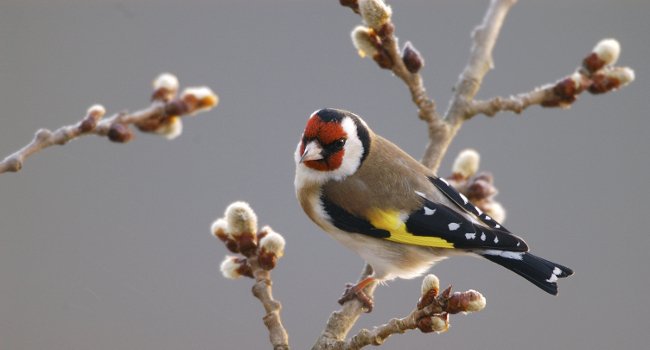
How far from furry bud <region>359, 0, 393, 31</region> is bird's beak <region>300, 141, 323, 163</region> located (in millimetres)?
411

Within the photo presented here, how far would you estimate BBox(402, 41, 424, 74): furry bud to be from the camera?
1.91 meters

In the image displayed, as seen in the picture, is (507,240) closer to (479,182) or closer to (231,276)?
(479,182)

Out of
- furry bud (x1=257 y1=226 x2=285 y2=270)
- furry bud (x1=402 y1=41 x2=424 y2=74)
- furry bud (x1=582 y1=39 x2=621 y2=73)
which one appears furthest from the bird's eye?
furry bud (x1=582 y1=39 x2=621 y2=73)

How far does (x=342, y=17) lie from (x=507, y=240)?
441 centimetres

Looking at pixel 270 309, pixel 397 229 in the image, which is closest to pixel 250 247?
pixel 270 309

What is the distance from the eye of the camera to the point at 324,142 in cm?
214

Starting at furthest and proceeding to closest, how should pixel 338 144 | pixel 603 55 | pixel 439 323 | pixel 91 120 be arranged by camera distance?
pixel 338 144 → pixel 603 55 → pixel 91 120 → pixel 439 323

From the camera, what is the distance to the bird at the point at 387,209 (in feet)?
6.75

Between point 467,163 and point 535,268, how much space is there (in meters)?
0.38

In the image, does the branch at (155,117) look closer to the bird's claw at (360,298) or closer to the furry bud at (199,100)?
the furry bud at (199,100)

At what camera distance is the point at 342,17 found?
6.20m

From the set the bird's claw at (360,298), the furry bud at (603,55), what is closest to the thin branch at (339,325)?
the bird's claw at (360,298)

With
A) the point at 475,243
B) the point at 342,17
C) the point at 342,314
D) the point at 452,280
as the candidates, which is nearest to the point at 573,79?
the point at 475,243

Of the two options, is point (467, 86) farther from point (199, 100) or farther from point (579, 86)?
point (199, 100)
